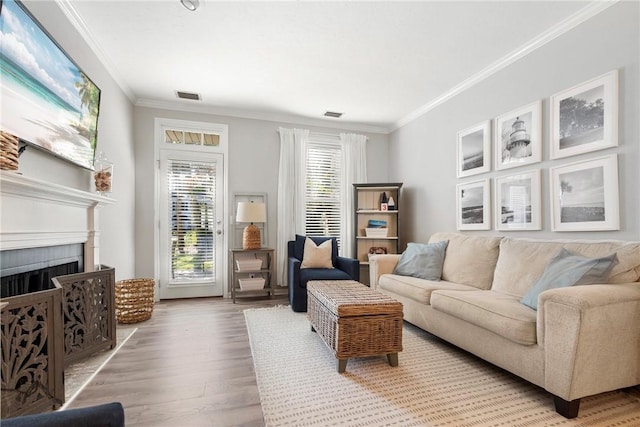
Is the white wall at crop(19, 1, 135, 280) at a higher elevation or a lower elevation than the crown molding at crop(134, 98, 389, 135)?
lower

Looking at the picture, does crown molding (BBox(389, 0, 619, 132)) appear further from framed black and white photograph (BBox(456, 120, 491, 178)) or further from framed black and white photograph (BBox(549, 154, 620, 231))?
framed black and white photograph (BBox(549, 154, 620, 231))

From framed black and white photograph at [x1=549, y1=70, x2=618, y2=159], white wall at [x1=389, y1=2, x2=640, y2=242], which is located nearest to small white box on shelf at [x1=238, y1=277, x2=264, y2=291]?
white wall at [x1=389, y1=2, x2=640, y2=242]

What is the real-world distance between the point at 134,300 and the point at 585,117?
4.32 metres

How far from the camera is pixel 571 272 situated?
74.9 inches

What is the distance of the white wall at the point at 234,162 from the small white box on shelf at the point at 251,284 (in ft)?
1.98

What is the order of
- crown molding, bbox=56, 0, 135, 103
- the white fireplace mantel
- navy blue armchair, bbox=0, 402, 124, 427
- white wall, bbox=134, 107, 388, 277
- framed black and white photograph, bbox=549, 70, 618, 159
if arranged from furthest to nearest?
1. white wall, bbox=134, 107, 388, 277
2. crown molding, bbox=56, 0, 135, 103
3. framed black and white photograph, bbox=549, 70, 618, 159
4. the white fireplace mantel
5. navy blue armchair, bbox=0, 402, 124, 427

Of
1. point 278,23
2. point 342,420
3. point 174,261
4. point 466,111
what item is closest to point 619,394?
point 342,420

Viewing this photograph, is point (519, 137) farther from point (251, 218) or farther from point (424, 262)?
point (251, 218)

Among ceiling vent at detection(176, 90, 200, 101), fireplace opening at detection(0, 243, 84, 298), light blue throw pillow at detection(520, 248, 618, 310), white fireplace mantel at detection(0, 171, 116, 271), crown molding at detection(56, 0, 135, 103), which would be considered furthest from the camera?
ceiling vent at detection(176, 90, 200, 101)

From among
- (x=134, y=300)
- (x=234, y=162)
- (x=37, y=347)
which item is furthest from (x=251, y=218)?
(x=37, y=347)

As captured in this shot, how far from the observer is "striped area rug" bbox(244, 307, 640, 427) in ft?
5.22

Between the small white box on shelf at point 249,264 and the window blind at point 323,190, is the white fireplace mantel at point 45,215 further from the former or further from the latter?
the window blind at point 323,190

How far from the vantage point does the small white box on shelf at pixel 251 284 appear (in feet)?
13.3

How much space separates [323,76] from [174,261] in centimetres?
306
